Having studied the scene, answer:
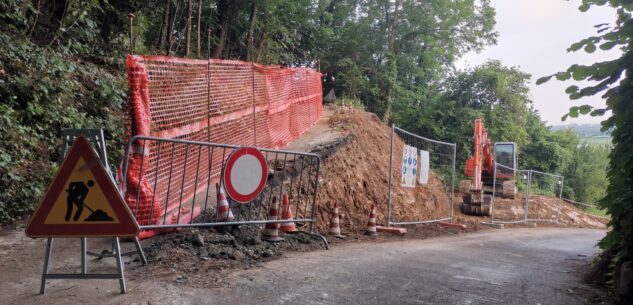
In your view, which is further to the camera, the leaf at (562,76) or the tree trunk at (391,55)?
the tree trunk at (391,55)

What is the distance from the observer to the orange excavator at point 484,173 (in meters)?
18.0

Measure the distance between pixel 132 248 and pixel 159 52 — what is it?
1018cm

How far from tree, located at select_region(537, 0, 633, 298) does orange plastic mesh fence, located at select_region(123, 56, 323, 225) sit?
4.07m

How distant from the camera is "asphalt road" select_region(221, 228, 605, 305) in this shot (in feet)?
13.9

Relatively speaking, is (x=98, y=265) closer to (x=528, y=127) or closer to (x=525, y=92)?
(x=525, y=92)

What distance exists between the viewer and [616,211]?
13.5ft

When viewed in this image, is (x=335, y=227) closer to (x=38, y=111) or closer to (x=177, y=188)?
(x=177, y=188)

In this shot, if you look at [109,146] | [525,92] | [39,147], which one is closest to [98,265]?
[39,147]

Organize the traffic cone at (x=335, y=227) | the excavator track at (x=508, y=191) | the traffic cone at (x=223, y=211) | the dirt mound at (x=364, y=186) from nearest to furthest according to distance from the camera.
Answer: the traffic cone at (x=223, y=211)
the traffic cone at (x=335, y=227)
the dirt mound at (x=364, y=186)
the excavator track at (x=508, y=191)

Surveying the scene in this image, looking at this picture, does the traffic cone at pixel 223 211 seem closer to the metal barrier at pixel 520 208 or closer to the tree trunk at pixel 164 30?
the tree trunk at pixel 164 30

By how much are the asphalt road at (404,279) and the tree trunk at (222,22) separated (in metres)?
13.0

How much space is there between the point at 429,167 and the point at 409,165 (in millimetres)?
2543

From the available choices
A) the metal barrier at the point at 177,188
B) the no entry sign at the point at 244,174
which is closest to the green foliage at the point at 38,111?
the metal barrier at the point at 177,188

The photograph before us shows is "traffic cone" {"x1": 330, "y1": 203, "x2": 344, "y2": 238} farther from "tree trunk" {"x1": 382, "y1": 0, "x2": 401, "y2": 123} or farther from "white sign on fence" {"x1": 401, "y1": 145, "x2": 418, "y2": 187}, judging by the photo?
"tree trunk" {"x1": 382, "y1": 0, "x2": 401, "y2": 123}
